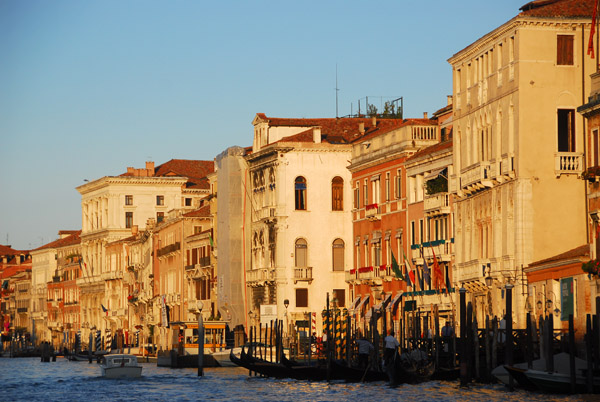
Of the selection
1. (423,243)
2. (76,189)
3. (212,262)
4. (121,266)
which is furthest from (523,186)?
(76,189)

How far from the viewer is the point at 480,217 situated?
4603 centimetres

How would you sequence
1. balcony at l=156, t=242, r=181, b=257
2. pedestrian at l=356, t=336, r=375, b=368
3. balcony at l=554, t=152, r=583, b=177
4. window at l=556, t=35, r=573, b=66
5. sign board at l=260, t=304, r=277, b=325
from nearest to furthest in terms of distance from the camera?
1. pedestrian at l=356, t=336, r=375, b=368
2. balcony at l=554, t=152, r=583, b=177
3. window at l=556, t=35, r=573, b=66
4. sign board at l=260, t=304, r=277, b=325
5. balcony at l=156, t=242, r=181, b=257

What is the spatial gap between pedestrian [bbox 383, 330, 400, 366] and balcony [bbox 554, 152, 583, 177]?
29.8 feet

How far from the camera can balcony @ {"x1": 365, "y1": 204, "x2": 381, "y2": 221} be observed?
187ft

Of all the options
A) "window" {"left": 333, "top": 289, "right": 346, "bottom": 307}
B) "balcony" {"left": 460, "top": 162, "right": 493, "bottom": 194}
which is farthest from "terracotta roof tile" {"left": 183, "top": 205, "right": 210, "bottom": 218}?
"balcony" {"left": 460, "top": 162, "right": 493, "bottom": 194}

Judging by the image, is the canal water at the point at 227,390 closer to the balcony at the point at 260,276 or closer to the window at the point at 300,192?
the balcony at the point at 260,276

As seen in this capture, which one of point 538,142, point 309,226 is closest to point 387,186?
point 309,226

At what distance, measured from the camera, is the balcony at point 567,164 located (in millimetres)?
42375

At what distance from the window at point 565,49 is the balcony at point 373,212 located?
51.0 ft

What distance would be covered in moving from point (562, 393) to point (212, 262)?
4771 centimetres

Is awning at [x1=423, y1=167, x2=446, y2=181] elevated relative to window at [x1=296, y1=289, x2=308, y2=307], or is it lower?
elevated

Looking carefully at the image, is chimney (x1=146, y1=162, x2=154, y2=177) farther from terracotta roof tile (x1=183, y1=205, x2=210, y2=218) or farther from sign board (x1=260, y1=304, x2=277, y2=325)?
sign board (x1=260, y1=304, x2=277, y2=325)

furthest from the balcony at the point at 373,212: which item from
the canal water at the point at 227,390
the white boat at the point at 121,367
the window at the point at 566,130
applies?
the window at the point at 566,130

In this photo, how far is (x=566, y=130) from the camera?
4291cm
